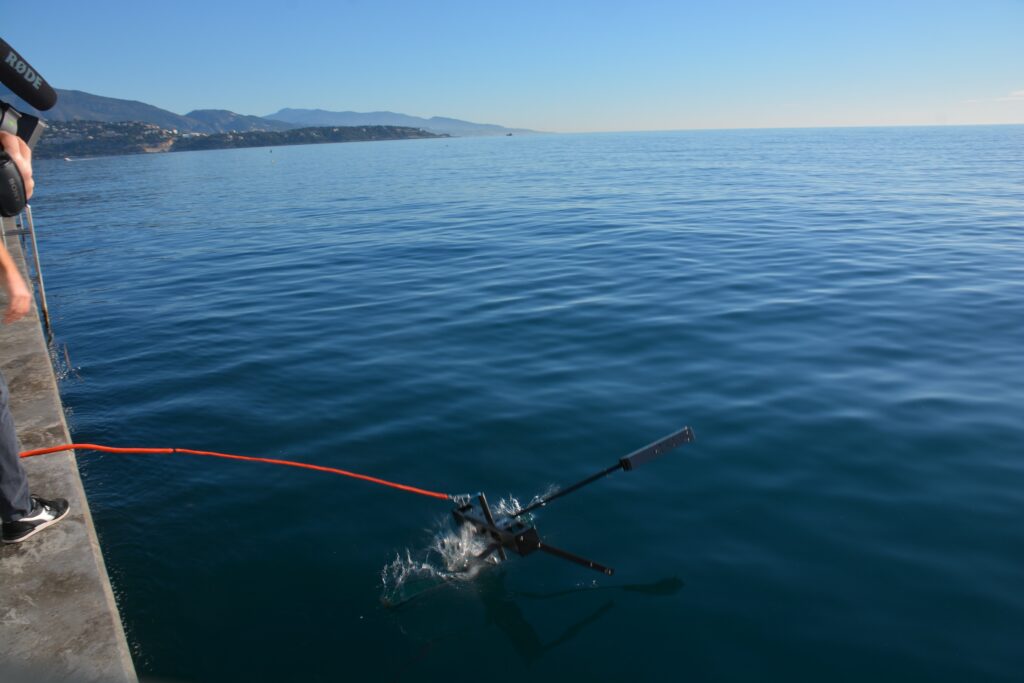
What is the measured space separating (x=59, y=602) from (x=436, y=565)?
227 centimetres

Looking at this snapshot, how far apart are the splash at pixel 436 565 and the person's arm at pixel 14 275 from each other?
2.74 meters

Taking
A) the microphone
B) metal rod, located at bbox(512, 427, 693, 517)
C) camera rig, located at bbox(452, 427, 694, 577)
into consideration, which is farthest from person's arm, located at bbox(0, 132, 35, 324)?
metal rod, located at bbox(512, 427, 693, 517)

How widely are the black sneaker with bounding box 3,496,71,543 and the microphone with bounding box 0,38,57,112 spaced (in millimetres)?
2418

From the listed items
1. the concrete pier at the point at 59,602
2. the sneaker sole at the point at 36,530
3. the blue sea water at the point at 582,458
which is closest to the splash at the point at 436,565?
the blue sea water at the point at 582,458

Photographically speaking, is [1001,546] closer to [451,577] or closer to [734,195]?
[451,577]

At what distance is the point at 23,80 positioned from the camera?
3842 mm

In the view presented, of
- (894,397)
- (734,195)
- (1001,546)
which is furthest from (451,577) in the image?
(734,195)

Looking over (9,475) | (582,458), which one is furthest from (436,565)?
(9,475)

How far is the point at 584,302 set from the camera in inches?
463

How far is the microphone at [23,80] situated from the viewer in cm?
371

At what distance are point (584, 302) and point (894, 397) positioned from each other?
5433 mm

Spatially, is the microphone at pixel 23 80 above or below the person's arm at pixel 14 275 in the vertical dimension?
above

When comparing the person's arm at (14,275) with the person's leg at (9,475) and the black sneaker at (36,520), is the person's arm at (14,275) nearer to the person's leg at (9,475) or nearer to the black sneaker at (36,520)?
the person's leg at (9,475)

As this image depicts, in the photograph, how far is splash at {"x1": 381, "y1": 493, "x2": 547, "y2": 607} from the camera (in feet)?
14.8
